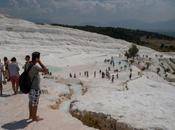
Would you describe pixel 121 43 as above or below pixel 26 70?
below

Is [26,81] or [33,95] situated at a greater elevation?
[26,81]

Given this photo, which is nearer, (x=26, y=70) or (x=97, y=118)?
(x=26, y=70)

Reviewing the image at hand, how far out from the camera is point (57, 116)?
14.5 metres

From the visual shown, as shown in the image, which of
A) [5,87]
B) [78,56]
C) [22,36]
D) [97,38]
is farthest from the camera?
[97,38]

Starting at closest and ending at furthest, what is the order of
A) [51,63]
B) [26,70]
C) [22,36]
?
[26,70] → [51,63] → [22,36]

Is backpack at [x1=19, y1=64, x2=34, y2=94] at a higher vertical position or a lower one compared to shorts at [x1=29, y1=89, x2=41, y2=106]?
higher

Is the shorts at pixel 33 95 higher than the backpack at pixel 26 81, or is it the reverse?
the backpack at pixel 26 81

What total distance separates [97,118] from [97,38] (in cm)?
10338

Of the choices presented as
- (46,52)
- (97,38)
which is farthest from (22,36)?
(97,38)

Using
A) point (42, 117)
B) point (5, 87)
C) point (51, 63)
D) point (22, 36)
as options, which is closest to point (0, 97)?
point (5, 87)

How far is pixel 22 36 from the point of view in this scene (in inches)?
4107

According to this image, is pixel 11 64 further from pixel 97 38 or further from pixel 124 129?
pixel 97 38

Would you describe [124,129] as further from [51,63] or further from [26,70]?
[51,63]

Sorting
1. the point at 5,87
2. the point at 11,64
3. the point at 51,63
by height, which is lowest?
the point at 51,63
